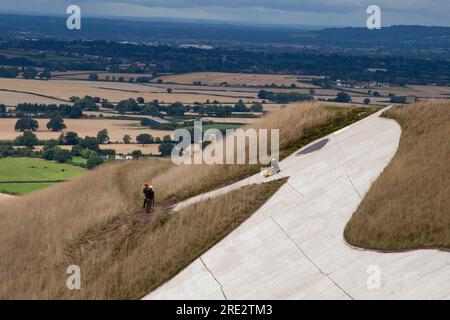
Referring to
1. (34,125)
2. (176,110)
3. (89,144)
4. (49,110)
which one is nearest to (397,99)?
(176,110)

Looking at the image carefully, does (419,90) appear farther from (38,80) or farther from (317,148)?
(317,148)

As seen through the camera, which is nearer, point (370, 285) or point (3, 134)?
point (370, 285)

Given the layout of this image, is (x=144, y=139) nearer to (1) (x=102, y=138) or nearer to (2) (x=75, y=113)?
(1) (x=102, y=138)

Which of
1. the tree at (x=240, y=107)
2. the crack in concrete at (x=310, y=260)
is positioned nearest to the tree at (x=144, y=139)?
the tree at (x=240, y=107)

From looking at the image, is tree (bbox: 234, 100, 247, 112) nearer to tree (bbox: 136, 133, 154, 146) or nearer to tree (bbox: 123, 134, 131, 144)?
tree (bbox: 123, 134, 131, 144)

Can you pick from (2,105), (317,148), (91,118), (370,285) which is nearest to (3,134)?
(91,118)

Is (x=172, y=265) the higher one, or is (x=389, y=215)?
(x=389, y=215)

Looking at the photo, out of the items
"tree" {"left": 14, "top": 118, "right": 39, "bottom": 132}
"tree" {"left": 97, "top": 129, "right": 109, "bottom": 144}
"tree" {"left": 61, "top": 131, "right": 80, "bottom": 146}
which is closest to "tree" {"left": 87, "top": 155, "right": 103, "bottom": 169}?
"tree" {"left": 97, "top": 129, "right": 109, "bottom": 144}
